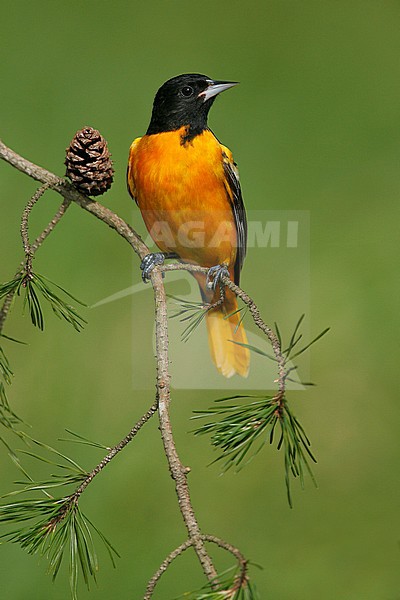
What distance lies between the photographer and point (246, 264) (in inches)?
46.7

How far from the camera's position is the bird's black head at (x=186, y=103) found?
89cm

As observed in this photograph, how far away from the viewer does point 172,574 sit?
1.30 meters

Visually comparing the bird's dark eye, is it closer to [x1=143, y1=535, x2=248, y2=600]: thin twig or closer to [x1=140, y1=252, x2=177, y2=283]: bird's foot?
[x1=140, y1=252, x2=177, y2=283]: bird's foot

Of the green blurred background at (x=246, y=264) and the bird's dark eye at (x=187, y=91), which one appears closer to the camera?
the bird's dark eye at (x=187, y=91)

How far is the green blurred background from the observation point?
1.29m

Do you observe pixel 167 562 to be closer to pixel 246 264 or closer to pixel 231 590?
pixel 231 590

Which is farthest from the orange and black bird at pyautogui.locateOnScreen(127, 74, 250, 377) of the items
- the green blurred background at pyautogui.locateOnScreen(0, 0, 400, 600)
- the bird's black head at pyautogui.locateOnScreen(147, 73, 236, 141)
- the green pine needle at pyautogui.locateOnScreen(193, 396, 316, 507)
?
the green pine needle at pyautogui.locateOnScreen(193, 396, 316, 507)

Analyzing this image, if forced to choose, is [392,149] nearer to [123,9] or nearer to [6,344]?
[123,9]

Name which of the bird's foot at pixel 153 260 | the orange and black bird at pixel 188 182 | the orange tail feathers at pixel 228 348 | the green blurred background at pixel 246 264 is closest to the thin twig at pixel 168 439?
the bird's foot at pixel 153 260

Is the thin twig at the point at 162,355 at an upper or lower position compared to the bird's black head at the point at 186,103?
lower

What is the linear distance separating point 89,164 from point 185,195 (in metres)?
0.30

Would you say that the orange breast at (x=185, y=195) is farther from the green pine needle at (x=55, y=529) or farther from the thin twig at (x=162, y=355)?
the green pine needle at (x=55, y=529)

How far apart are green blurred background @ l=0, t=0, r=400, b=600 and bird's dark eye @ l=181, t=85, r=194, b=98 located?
34 centimetres

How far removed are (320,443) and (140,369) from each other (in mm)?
332
